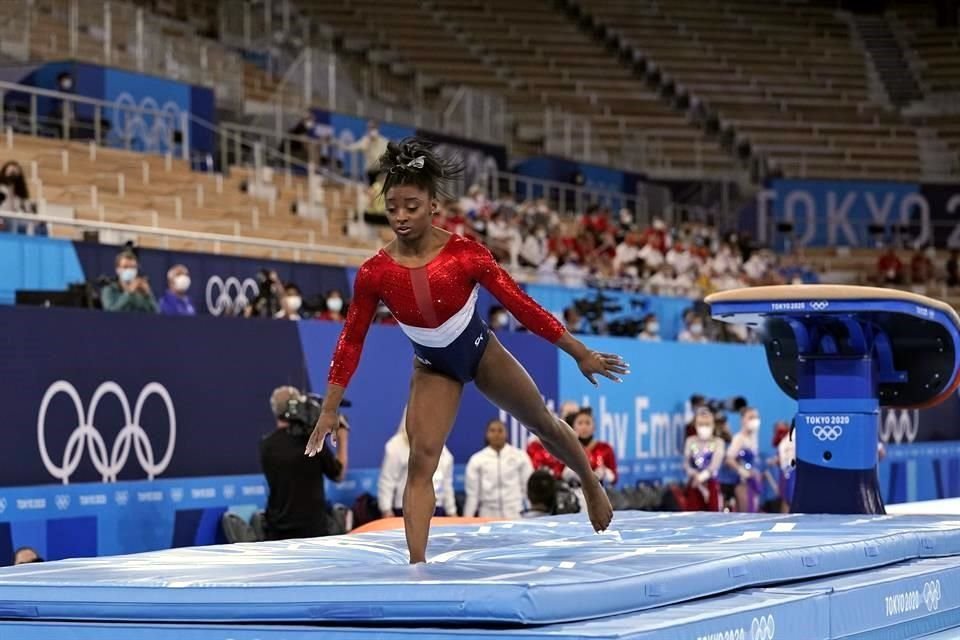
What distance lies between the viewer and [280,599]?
4621 mm

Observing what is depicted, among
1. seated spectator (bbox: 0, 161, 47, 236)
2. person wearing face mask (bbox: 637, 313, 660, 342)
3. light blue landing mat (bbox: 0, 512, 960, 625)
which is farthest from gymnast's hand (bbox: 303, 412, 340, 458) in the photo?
person wearing face mask (bbox: 637, 313, 660, 342)

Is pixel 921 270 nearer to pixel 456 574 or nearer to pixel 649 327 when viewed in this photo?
pixel 649 327

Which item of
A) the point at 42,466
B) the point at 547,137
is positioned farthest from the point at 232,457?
the point at 547,137

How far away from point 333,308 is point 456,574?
25.9ft

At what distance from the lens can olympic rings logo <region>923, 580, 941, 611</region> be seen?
6289 millimetres

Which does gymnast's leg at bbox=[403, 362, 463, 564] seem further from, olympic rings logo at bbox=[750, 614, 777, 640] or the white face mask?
the white face mask

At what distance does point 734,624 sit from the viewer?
4.79 metres

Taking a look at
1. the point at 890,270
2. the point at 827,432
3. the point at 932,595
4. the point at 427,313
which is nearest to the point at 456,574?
the point at 427,313

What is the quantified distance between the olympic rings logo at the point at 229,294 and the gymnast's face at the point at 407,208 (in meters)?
6.25

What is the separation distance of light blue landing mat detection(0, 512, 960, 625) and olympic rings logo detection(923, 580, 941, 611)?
0.55ft

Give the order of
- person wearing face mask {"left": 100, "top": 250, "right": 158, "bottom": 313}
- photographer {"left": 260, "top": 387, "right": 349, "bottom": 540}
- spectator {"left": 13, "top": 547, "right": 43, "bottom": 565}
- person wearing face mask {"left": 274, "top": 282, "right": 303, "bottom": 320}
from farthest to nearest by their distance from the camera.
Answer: person wearing face mask {"left": 274, "top": 282, "right": 303, "bottom": 320}
person wearing face mask {"left": 100, "top": 250, "right": 158, "bottom": 313}
photographer {"left": 260, "top": 387, "right": 349, "bottom": 540}
spectator {"left": 13, "top": 547, "right": 43, "bottom": 565}

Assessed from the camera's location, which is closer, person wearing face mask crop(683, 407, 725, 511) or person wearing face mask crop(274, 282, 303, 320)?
person wearing face mask crop(274, 282, 303, 320)

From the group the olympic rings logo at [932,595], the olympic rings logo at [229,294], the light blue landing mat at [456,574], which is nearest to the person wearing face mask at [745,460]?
the olympic rings logo at [229,294]

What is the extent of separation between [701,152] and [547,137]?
3.51 m
